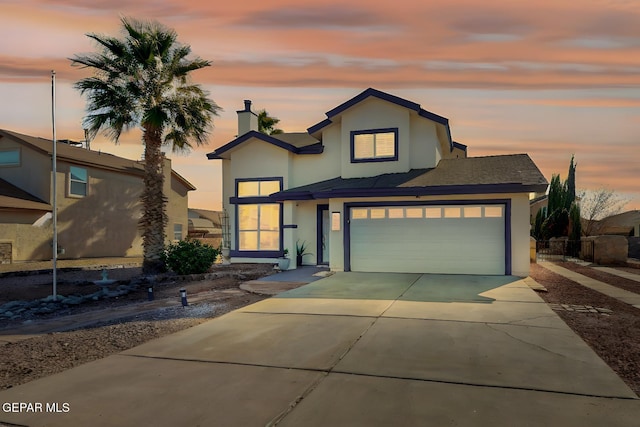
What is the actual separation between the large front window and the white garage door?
165 inches

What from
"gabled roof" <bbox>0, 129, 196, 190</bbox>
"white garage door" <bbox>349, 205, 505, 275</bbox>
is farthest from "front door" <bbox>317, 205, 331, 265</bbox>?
"gabled roof" <bbox>0, 129, 196, 190</bbox>

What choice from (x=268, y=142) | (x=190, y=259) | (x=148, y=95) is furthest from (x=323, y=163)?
(x=148, y=95)

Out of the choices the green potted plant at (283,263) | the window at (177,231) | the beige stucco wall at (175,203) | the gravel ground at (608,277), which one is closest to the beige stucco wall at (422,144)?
the green potted plant at (283,263)

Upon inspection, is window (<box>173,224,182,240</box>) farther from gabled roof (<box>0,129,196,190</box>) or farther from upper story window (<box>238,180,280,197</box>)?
upper story window (<box>238,180,280,197</box>)

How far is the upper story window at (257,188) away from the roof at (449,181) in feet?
3.50

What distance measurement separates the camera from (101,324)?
27.8 feet

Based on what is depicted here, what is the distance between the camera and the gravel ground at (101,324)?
5906 mm

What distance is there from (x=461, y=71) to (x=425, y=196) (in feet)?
16.2

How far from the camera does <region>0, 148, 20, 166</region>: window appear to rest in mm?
25219

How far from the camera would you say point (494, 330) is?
279 inches

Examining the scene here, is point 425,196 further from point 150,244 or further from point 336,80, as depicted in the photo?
point 150,244

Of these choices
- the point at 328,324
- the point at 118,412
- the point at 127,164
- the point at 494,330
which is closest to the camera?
the point at 118,412

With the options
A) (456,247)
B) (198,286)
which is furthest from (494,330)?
(198,286)

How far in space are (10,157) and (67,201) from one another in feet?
14.8
